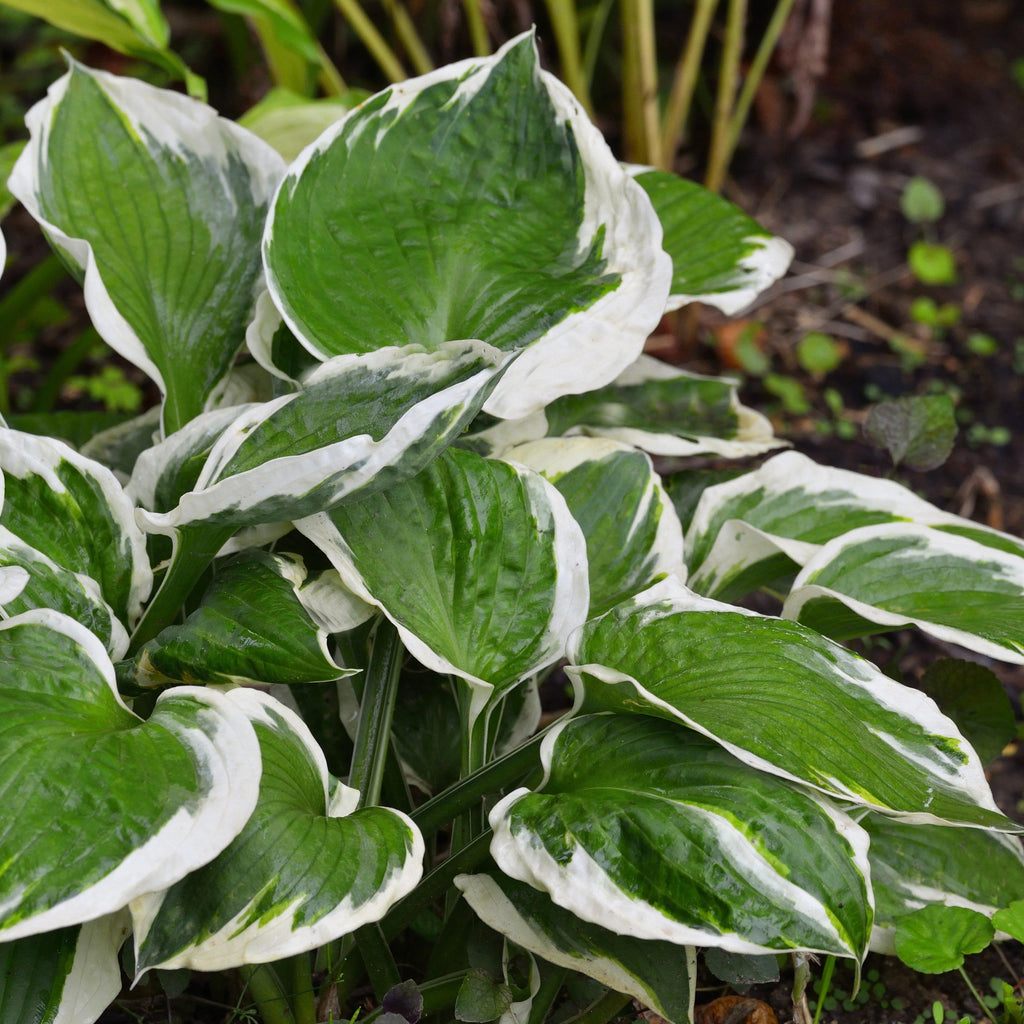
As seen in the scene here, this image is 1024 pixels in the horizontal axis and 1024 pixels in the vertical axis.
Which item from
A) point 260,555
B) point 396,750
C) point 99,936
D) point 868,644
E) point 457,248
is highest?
point 457,248

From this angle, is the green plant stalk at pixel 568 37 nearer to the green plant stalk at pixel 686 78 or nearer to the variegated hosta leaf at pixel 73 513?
the green plant stalk at pixel 686 78

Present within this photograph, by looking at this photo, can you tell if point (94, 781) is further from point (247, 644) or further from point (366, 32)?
point (366, 32)

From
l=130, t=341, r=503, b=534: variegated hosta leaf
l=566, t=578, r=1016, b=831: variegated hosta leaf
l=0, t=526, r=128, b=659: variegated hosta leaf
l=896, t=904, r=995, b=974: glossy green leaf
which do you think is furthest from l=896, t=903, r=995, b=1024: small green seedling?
l=0, t=526, r=128, b=659: variegated hosta leaf

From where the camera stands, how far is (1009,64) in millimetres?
2551

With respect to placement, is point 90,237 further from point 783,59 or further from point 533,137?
point 783,59

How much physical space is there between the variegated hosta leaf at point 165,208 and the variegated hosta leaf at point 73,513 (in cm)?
15

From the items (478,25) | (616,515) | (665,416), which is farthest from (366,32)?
(616,515)

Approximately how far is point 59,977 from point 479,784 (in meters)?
0.33

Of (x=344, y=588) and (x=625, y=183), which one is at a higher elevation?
(x=625, y=183)

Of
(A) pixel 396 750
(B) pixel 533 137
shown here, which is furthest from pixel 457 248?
(A) pixel 396 750

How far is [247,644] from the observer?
0.84 meters

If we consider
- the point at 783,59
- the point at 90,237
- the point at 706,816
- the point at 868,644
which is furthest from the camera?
the point at 783,59

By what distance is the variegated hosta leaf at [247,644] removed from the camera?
32.6 inches

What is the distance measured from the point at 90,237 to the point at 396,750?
551 millimetres
